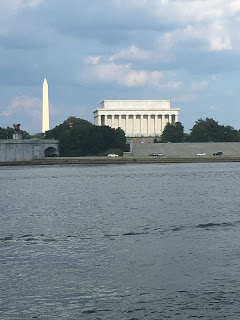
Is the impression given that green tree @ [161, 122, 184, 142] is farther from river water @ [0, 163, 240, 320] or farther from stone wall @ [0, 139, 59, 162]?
river water @ [0, 163, 240, 320]

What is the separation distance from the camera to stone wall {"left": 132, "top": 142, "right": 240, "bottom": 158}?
147m

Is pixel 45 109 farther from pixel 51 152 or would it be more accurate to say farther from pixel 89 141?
pixel 89 141

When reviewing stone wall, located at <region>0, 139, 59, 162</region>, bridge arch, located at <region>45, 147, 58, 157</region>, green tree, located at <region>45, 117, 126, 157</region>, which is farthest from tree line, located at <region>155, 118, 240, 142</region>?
stone wall, located at <region>0, 139, 59, 162</region>

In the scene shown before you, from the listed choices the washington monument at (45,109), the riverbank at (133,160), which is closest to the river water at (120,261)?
the riverbank at (133,160)

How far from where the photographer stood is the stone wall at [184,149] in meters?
147

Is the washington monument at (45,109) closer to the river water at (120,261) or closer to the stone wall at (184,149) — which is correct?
the stone wall at (184,149)

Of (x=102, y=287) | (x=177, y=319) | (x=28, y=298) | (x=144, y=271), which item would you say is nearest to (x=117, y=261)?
(x=144, y=271)

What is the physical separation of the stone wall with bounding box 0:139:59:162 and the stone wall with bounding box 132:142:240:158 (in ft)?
77.2

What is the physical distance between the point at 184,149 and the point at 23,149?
1606 inches

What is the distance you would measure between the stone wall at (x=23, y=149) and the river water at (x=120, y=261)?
331 ft

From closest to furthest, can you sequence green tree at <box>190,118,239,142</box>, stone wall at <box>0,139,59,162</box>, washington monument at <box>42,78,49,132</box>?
1. stone wall at <box>0,139,59,162</box>
2. washington monument at <box>42,78,49,132</box>
3. green tree at <box>190,118,239,142</box>

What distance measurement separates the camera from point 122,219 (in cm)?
3603

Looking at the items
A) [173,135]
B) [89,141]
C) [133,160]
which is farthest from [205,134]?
[133,160]

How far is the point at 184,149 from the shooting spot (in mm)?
150125
